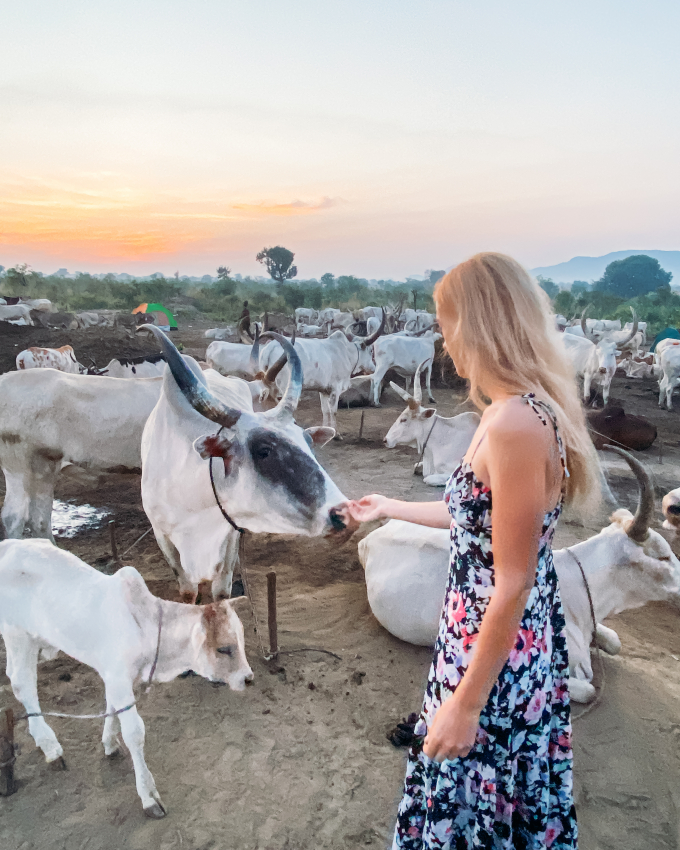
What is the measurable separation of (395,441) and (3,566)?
18.9 feet

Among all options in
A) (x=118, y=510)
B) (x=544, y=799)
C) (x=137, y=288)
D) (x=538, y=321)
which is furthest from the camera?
(x=137, y=288)

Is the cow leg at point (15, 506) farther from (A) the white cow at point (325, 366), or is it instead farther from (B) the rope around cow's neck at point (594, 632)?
(A) the white cow at point (325, 366)

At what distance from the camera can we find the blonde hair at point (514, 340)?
1.57 metres

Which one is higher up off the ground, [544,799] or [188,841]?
[544,799]

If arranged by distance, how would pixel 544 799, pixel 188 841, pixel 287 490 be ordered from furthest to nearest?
1. pixel 287 490
2. pixel 188 841
3. pixel 544 799

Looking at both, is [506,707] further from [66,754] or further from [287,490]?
[66,754]

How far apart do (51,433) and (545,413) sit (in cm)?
447

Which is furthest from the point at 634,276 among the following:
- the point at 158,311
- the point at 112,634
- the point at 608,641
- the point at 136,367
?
the point at 112,634

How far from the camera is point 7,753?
272 centimetres

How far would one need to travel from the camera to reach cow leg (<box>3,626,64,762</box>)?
2.94 m

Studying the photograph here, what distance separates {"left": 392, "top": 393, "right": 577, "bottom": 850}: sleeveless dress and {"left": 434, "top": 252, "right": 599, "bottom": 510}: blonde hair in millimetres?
254

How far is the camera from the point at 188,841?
2604mm

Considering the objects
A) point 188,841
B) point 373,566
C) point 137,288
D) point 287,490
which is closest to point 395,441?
point 373,566

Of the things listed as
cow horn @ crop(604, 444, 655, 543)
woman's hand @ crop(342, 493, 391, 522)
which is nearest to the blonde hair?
woman's hand @ crop(342, 493, 391, 522)
